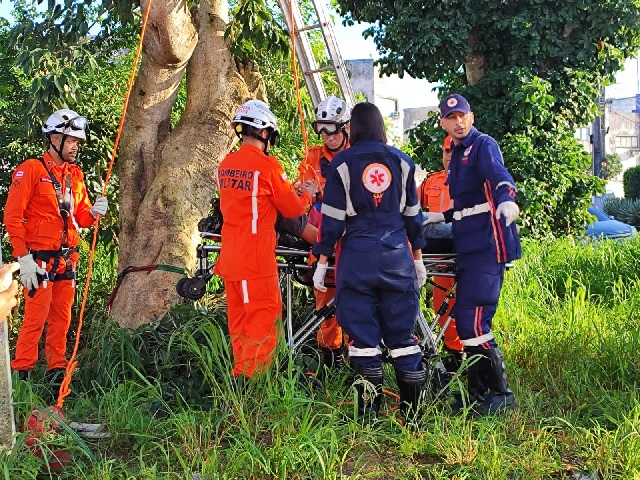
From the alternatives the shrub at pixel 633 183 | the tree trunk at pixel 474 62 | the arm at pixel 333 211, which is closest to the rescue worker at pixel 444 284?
the arm at pixel 333 211

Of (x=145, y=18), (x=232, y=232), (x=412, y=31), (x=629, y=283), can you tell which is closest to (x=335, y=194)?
(x=232, y=232)

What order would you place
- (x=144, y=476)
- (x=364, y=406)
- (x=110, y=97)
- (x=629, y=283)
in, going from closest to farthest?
(x=144, y=476), (x=364, y=406), (x=629, y=283), (x=110, y=97)

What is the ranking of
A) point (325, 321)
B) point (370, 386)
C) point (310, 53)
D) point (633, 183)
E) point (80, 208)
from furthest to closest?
point (633, 183), point (310, 53), point (80, 208), point (325, 321), point (370, 386)

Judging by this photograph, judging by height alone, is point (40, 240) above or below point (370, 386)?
above

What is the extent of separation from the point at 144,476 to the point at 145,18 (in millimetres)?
3935

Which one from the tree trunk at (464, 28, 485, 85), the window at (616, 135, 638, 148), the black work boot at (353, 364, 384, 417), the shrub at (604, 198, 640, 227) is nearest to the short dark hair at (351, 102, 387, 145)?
the black work boot at (353, 364, 384, 417)

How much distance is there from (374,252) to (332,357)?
5.45 ft

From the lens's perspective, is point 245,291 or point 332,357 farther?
point 332,357

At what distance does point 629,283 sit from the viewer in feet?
25.3

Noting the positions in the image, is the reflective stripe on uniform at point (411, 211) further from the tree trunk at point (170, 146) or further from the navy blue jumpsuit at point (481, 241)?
the tree trunk at point (170, 146)

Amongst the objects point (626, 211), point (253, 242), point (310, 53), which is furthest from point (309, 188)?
point (626, 211)

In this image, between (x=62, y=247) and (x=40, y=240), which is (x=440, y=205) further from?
(x=40, y=240)

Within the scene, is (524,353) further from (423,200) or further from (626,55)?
(626,55)

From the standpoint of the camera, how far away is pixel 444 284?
5.74m
